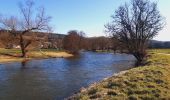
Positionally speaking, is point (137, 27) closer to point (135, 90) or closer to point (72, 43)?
point (135, 90)

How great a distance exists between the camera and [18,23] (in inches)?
2383

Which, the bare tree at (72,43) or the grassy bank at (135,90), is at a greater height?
the bare tree at (72,43)

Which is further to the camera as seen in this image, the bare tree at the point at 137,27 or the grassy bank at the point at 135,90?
the bare tree at the point at 137,27

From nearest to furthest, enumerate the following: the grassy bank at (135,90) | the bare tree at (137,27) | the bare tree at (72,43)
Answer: the grassy bank at (135,90) → the bare tree at (137,27) → the bare tree at (72,43)

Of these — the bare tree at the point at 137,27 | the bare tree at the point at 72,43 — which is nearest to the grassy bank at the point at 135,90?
the bare tree at the point at 137,27

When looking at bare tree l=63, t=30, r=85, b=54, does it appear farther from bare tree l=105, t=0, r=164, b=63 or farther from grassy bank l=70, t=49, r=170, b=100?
grassy bank l=70, t=49, r=170, b=100

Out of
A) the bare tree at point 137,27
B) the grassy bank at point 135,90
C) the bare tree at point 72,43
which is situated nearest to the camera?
the grassy bank at point 135,90

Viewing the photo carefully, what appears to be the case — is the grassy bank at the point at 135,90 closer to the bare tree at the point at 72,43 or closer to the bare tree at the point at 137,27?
the bare tree at the point at 137,27

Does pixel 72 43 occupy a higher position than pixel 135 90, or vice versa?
pixel 72 43

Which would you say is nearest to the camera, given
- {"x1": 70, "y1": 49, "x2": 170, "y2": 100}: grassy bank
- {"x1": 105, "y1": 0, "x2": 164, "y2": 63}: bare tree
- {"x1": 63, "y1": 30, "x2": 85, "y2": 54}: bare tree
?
{"x1": 70, "y1": 49, "x2": 170, "y2": 100}: grassy bank

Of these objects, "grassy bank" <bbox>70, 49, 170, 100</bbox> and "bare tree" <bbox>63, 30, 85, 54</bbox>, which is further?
"bare tree" <bbox>63, 30, 85, 54</bbox>

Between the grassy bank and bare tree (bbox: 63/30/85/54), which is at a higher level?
bare tree (bbox: 63/30/85/54)

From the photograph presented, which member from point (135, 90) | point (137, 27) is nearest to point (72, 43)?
point (137, 27)

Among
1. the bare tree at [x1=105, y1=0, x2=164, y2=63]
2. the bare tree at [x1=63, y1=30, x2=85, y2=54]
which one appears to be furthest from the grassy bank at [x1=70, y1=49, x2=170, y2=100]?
the bare tree at [x1=63, y1=30, x2=85, y2=54]
